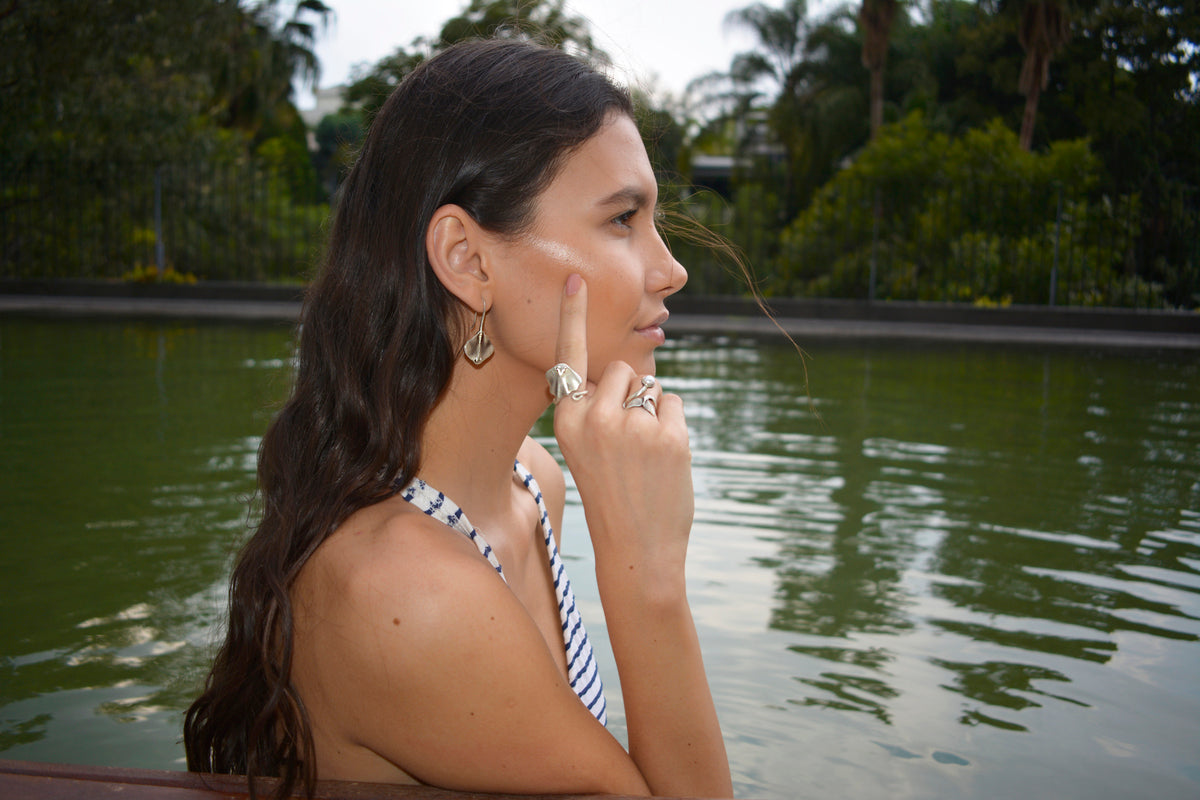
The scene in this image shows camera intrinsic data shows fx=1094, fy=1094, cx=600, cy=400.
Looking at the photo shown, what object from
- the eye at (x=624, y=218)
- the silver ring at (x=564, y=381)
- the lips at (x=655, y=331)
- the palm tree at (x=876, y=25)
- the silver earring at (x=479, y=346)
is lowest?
the silver ring at (x=564, y=381)

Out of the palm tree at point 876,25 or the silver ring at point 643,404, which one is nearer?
the silver ring at point 643,404

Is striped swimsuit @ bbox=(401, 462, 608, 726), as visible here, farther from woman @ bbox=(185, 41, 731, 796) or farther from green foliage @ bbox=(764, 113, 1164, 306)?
green foliage @ bbox=(764, 113, 1164, 306)

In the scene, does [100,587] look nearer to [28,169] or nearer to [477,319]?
[477,319]

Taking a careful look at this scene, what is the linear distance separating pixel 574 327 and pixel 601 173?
0.76ft

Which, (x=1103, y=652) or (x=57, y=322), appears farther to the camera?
(x=57, y=322)

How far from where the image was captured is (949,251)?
51.6ft

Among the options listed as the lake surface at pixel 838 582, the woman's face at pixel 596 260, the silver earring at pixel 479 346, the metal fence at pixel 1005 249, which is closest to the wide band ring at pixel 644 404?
the woman's face at pixel 596 260

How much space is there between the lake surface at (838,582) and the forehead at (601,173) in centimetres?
130

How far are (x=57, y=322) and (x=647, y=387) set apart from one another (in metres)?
12.4

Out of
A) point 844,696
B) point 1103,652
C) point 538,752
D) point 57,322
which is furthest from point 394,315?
point 57,322

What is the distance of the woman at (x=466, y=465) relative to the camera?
4.36ft

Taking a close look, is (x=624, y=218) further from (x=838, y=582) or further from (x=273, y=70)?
(x=273, y=70)

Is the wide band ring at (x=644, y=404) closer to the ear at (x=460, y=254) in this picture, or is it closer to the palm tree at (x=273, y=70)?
the ear at (x=460, y=254)

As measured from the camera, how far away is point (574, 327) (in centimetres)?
153
